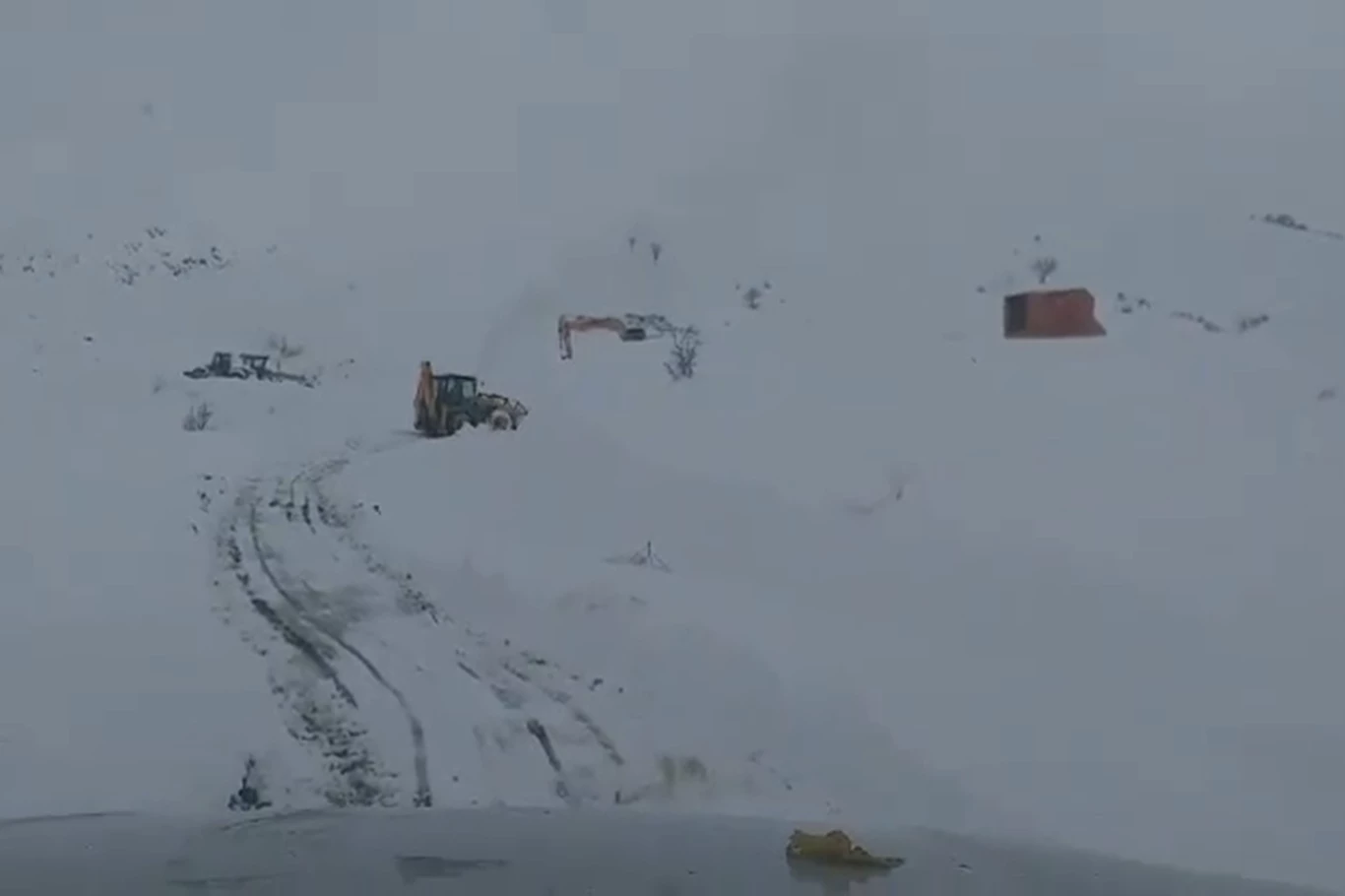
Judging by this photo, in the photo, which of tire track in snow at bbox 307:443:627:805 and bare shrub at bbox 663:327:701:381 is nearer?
tire track in snow at bbox 307:443:627:805

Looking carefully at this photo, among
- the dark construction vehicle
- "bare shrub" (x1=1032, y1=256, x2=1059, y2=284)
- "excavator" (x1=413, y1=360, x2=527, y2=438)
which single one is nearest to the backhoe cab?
the dark construction vehicle

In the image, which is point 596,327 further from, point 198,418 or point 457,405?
point 198,418

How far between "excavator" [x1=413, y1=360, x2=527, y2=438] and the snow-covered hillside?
1.4 inches

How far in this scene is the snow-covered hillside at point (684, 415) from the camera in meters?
3.45

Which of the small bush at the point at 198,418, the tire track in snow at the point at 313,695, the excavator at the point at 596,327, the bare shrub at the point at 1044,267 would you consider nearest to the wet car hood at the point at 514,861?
the tire track in snow at the point at 313,695

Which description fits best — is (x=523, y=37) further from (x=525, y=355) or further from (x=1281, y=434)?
(x=1281, y=434)

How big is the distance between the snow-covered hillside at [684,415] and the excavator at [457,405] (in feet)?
0.11

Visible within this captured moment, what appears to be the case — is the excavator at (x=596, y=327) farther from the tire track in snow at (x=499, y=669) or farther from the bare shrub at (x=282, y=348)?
the bare shrub at (x=282, y=348)

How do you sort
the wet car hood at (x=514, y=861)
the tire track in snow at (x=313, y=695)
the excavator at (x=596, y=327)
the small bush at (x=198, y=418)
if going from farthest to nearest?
the excavator at (x=596, y=327) → the small bush at (x=198, y=418) → the tire track in snow at (x=313, y=695) → the wet car hood at (x=514, y=861)

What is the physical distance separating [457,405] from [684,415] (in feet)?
1.54

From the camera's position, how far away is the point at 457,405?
12.6 ft

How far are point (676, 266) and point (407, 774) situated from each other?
1.21 metres

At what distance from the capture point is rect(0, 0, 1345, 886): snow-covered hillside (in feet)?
11.3

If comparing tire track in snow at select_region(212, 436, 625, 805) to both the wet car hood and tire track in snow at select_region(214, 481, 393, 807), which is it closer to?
tire track in snow at select_region(214, 481, 393, 807)
